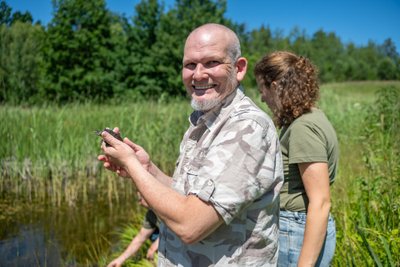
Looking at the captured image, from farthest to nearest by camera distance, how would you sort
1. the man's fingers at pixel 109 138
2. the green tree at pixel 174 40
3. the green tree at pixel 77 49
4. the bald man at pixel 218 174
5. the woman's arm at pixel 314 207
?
1. the green tree at pixel 174 40
2. the green tree at pixel 77 49
3. the woman's arm at pixel 314 207
4. the man's fingers at pixel 109 138
5. the bald man at pixel 218 174

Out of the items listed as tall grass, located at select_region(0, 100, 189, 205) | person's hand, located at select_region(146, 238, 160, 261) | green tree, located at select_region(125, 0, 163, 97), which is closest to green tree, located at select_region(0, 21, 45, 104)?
tall grass, located at select_region(0, 100, 189, 205)

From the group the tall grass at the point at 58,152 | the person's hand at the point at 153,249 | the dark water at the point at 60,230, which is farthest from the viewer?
the tall grass at the point at 58,152

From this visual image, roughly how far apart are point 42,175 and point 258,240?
5.29 meters

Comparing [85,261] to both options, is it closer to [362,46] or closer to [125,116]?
[125,116]

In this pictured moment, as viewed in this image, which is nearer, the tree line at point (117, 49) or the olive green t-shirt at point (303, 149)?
the olive green t-shirt at point (303, 149)

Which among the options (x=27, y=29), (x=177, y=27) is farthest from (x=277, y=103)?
(x=177, y=27)

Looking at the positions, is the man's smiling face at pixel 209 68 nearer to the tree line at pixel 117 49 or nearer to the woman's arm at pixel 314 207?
the woman's arm at pixel 314 207

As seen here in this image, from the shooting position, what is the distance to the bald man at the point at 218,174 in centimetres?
114

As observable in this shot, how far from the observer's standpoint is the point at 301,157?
5.45 feet

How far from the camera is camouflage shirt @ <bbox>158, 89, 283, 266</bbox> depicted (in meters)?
1.15

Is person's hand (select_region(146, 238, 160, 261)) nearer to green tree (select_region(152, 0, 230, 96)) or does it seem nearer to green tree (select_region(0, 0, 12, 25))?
green tree (select_region(0, 0, 12, 25))

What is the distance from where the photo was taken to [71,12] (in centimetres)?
2598

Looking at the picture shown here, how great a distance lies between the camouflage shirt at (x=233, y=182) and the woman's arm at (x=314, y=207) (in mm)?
329

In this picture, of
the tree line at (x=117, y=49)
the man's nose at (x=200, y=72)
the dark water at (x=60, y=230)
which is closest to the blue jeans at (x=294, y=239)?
the man's nose at (x=200, y=72)
